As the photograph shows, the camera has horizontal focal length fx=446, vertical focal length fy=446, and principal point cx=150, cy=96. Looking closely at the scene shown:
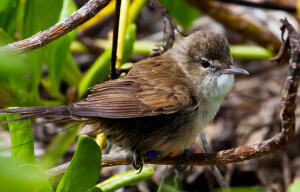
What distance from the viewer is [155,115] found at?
106 inches

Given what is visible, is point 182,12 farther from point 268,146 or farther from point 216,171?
point 268,146

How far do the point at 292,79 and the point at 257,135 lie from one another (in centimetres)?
242

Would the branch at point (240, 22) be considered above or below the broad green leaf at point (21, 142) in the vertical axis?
below

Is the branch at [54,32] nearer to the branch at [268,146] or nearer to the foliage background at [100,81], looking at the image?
the foliage background at [100,81]

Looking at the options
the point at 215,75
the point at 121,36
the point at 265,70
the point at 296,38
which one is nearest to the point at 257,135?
the point at 265,70

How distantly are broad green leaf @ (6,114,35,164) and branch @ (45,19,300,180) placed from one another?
0.25 meters

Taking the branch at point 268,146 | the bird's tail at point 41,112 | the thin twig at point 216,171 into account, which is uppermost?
the bird's tail at point 41,112

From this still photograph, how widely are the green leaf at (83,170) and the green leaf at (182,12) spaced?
2113mm

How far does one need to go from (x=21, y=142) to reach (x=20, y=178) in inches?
20.9

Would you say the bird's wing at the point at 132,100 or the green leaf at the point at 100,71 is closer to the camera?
the bird's wing at the point at 132,100

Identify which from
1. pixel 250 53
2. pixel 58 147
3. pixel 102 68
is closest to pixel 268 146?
pixel 102 68

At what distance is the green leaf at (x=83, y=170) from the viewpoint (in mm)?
2084

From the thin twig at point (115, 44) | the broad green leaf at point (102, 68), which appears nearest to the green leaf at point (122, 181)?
the thin twig at point (115, 44)

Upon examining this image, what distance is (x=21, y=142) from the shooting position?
7.33 ft
